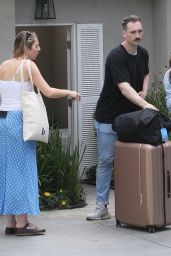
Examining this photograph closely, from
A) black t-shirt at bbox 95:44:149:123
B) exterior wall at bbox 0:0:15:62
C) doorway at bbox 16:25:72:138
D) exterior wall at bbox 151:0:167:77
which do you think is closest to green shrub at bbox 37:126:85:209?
black t-shirt at bbox 95:44:149:123

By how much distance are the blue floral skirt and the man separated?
920 mm

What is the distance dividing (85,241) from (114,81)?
1.55 metres

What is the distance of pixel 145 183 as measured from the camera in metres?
7.02

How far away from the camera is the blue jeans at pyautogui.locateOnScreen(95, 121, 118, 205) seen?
25.0ft

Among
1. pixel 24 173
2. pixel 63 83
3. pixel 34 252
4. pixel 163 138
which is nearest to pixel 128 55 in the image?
pixel 163 138

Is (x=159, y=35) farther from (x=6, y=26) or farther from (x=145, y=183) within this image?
(x=145, y=183)

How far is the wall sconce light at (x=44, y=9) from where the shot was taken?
10.0 meters

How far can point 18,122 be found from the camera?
6.96m

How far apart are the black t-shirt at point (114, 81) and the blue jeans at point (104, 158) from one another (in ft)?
0.32

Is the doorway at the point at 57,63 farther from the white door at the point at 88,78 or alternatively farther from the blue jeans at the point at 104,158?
the blue jeans at the point at 104,158

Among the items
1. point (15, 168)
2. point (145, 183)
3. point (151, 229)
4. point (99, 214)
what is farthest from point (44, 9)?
point (151, 229)

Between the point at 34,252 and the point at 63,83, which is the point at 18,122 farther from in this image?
the point at 63,83

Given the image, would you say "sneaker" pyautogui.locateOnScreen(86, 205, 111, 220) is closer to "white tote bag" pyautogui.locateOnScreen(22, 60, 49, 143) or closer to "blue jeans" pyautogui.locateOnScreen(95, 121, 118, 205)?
"blue jeans" pyautogui.locateOnScreen(95, 121, 118, 205)

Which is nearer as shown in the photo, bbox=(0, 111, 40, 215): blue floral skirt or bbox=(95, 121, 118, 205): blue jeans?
bbox=(0, 111, 40, 215): blue floral skirt
